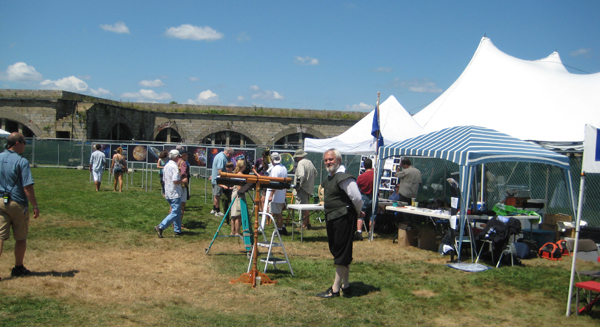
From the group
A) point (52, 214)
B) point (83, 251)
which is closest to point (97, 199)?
point (52, 214)

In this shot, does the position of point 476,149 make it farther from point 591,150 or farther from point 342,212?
point 342,212

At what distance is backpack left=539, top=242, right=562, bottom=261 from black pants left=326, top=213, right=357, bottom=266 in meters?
4.92

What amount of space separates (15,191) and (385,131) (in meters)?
8.84

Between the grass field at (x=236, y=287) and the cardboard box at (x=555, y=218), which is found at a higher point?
the cardboard box at (x=555, y=218)

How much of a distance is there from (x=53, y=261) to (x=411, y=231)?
6.41 metres

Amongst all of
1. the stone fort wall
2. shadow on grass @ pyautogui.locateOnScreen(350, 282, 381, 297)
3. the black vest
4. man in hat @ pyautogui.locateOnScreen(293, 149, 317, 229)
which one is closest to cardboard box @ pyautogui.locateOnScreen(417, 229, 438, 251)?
man in hat @ pyautogui.locateOnScreen(293, 149, 317, 229)

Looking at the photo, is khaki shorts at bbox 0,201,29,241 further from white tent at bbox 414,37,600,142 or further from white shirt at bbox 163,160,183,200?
white tent at bbox 414,37,600,142

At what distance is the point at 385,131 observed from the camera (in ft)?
39.4

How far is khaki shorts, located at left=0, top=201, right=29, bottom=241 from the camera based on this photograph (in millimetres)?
5422

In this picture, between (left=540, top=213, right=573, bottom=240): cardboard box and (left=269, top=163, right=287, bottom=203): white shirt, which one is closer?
(left=269, top=163, right=287, bottom=203): white shirt

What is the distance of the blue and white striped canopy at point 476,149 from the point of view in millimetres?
7574

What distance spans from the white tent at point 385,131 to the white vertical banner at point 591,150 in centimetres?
669

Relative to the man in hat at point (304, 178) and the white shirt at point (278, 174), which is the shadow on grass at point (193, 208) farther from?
the white shirt at point (278, 174)

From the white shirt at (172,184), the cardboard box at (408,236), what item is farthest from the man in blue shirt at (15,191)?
the cardboard box at (408,236)
